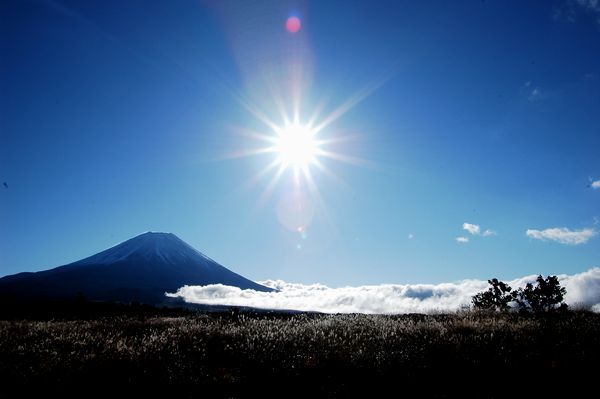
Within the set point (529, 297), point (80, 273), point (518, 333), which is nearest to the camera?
point (518, 333)

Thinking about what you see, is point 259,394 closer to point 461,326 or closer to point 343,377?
point 343,377

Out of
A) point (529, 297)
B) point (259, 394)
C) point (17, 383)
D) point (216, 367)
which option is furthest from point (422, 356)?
point (529, 297)

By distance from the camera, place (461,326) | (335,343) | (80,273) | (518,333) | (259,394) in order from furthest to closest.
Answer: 1. (80,273)
2. (461,326)
3. (518,333)
4. (335,343)
5. (259,394)

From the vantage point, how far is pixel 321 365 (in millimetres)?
6902

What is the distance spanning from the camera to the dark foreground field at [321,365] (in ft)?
20.0

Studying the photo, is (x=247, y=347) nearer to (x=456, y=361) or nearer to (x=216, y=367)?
(x=216, y=367)

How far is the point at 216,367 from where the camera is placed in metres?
7.27

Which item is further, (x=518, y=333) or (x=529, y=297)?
(x=529, y=297)

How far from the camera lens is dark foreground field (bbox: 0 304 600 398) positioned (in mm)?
6090

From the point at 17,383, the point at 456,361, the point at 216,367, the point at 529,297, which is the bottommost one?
the point at 17,383

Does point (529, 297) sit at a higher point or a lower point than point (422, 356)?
higher

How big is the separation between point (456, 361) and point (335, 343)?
2420 mm

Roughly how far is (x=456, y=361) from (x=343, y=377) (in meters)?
2.27

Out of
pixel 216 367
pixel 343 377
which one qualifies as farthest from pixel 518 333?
pixel 216 367
